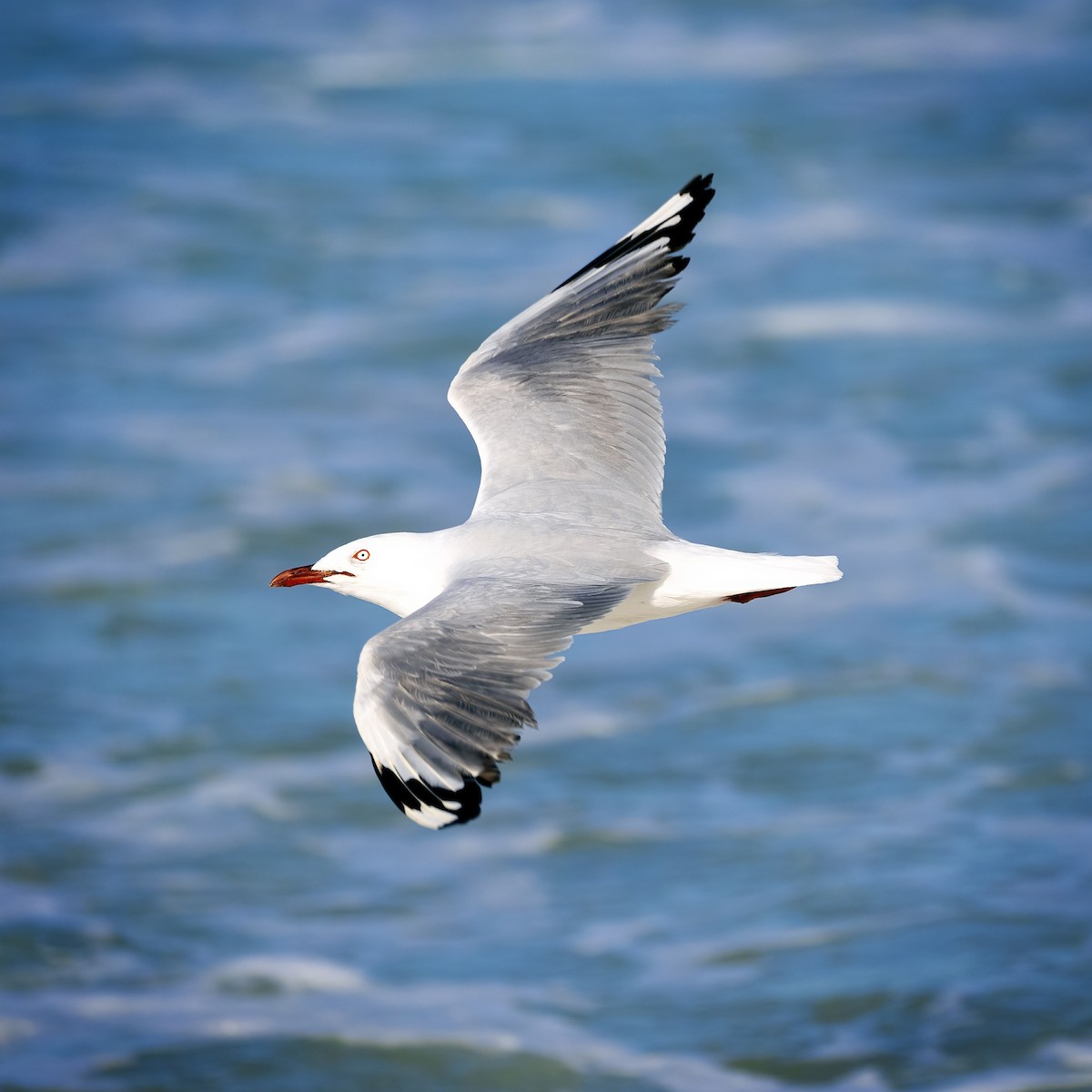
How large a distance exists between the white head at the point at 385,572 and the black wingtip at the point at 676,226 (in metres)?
2.01

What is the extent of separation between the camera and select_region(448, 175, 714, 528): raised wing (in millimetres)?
9820

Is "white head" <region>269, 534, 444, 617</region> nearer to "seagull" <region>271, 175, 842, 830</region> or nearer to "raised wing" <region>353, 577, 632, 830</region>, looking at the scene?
"seagull" <region>271, 175, 842, 830</region>

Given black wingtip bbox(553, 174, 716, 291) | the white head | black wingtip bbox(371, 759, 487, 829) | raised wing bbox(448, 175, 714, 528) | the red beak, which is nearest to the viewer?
black wingtip bbox(371, 759, 487, 829)

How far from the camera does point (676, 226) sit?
10016mm

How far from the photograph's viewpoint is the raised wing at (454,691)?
23.7 feet

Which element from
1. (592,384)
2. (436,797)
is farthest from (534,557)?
(592,384)

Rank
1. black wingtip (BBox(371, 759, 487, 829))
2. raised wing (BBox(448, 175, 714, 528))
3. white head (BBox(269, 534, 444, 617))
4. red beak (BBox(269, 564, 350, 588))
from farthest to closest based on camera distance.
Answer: raised wing (BBox(448, 175, 714, 528)), red beak (BBox(269, 564, 350, 588)), white head (BBox(269, 534, 444, 617)), black wingtip (BBox(371, 759, 487, 829))

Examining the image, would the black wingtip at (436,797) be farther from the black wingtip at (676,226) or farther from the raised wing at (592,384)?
the black wingtip at (676,226)

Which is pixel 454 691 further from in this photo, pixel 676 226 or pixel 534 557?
pixel 676 226

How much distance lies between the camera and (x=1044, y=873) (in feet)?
69.5

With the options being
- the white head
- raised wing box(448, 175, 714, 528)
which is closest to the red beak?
the white head

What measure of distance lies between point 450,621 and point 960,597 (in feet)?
64.7

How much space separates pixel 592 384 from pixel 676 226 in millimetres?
911

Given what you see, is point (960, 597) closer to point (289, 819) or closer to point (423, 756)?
point (289, 819)
